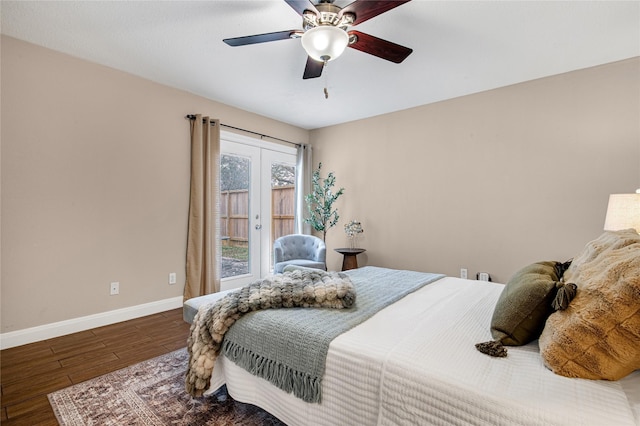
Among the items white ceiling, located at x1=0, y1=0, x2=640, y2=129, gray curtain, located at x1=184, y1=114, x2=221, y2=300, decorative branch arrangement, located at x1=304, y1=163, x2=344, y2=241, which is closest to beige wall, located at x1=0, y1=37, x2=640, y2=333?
gray curtain, located at x1=184, y1=114, x2=221, y2=300

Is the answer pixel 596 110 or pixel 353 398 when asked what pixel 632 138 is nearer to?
pixel 596 110

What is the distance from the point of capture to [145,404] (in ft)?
5.67

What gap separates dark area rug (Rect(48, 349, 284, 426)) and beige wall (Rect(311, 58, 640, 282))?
299 cm

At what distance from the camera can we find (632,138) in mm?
2779

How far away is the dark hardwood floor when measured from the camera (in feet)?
5.71

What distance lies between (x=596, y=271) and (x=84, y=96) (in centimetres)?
399

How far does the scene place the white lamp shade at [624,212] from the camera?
2102 mm

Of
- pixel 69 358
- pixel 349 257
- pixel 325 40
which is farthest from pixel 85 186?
pixel 349 257

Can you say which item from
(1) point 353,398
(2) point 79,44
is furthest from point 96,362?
(2) point 79,44

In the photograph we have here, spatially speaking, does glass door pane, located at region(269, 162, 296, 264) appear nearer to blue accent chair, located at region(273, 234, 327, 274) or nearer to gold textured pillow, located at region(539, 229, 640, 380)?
blue accent chair, located at region(273, 234, 327, 274)

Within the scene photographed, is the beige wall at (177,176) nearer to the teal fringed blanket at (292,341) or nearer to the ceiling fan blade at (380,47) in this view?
the ceiling fan blade at (380,47)

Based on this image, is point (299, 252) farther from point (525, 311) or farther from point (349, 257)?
point (525, 311)

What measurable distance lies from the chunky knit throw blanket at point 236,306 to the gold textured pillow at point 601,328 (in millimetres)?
916

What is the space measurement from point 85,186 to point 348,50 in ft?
9.27
